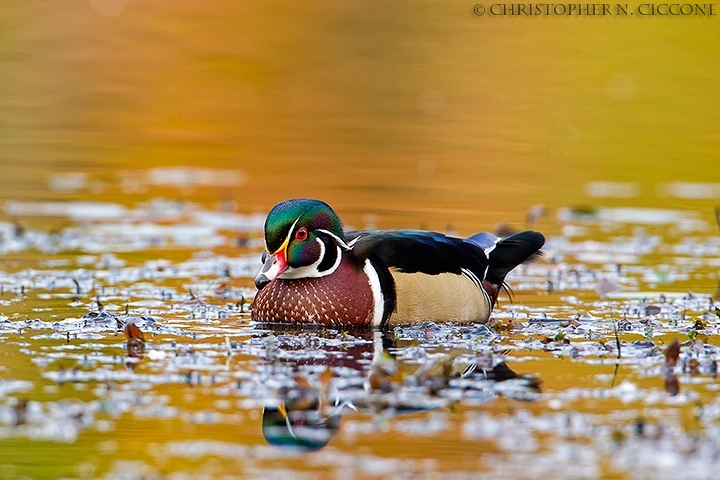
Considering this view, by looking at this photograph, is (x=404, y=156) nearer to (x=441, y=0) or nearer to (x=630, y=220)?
(x=630, y=220)

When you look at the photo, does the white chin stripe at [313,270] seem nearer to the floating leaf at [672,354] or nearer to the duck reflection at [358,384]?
the duck reflection at [358,384]

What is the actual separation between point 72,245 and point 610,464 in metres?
7.10

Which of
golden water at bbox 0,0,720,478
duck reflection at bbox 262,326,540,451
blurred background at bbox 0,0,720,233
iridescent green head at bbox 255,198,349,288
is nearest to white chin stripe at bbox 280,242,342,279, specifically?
iridescent green head at bbox 255,198,349,288

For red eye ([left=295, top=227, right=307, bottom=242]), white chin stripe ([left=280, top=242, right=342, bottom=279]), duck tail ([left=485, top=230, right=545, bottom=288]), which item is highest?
red eye ([left=295, top=227, right=307, bottom=242])

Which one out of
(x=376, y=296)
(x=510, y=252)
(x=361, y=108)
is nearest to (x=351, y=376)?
(x=376, y=296)

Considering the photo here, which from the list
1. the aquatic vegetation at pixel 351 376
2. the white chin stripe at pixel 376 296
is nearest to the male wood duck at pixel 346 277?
the white chin stripe at pixel 376 296

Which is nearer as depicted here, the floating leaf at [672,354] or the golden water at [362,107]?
the floating leaf at [672,354]

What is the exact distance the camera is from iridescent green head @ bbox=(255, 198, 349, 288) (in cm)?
866

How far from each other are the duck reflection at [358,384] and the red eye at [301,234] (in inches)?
33.6

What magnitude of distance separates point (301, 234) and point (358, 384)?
6.62 ft

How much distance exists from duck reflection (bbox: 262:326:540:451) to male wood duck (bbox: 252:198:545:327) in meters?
0.58

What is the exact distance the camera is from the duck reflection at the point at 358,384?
622cm

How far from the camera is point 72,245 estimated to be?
38.3ft

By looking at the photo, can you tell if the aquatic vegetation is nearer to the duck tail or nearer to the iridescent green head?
the duck tail
